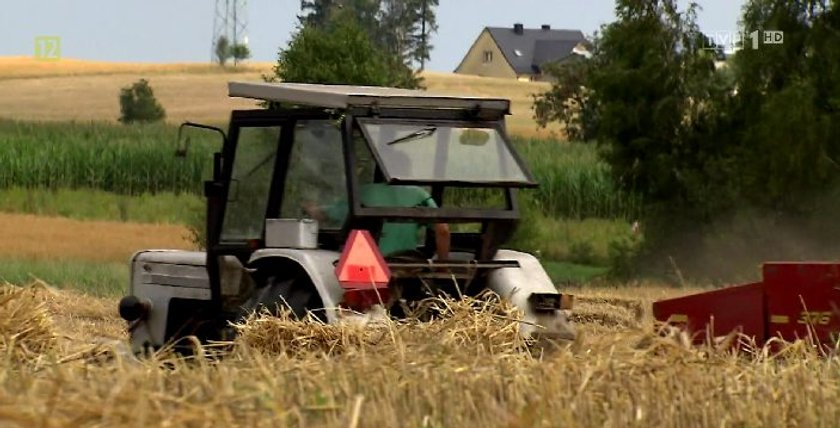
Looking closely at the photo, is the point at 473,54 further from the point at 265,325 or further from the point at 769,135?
the point at 265,325

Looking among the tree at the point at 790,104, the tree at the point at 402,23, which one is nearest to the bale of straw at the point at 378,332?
the tree at the point at 790,104

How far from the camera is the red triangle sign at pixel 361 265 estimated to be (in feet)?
29.3

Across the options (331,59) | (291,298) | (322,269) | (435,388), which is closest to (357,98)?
(322,269)

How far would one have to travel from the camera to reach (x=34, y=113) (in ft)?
218

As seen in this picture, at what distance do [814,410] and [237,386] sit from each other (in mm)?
1937

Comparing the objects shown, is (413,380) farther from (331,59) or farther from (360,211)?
(331,59)

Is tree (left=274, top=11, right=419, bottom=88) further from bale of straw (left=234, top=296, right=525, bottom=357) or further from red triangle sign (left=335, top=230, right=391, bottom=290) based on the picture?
bale of straw (left=234, top=296, right=525, bottom=357)

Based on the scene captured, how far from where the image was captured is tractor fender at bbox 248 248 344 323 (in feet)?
29.4

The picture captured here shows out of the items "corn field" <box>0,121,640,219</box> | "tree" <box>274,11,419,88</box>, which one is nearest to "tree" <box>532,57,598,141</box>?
"corn field" <box>0,121,640,219</box>

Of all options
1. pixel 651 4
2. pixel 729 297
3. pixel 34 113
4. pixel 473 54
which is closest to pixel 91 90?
pixel 34 113

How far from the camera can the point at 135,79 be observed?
84.4 m

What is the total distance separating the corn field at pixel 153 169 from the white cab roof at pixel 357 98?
86.2 feet

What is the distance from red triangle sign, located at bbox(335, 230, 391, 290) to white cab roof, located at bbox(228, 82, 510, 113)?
0.79 metres

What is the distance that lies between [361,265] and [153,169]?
33.9 m
